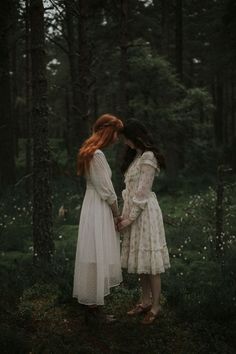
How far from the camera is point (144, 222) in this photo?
640 cm

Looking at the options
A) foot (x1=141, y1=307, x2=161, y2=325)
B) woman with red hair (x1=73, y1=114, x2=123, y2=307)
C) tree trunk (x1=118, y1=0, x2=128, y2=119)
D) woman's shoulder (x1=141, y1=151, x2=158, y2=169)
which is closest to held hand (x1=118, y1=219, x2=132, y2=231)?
woman with red hair (x1=73, y1=114, x2=123, y2=307)

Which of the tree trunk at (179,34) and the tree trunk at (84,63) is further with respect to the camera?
the tree trunk at (179,34)

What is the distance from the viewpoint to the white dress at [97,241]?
6125 mm

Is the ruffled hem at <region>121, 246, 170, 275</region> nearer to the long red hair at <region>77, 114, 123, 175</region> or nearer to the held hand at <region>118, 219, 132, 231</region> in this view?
the held hand at <region>118, 219, 132, 231</region>

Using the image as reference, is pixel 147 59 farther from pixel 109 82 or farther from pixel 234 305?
pixel 234 305

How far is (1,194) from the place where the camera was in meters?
16.3

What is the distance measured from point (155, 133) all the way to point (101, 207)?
37.3 ft

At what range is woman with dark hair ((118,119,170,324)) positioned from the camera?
6332 millimetres

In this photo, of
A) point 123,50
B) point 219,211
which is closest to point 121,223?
point 219,211

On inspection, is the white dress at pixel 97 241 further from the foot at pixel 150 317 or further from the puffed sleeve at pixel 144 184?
the foot at pixel 150 317

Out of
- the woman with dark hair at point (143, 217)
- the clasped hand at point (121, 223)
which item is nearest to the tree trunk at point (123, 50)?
the woman with dark hair at point (143, 217)

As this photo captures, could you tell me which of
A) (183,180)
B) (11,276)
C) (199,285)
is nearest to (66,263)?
(11,276)

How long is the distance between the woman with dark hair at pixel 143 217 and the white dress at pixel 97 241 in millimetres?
311

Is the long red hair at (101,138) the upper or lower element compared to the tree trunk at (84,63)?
lower
